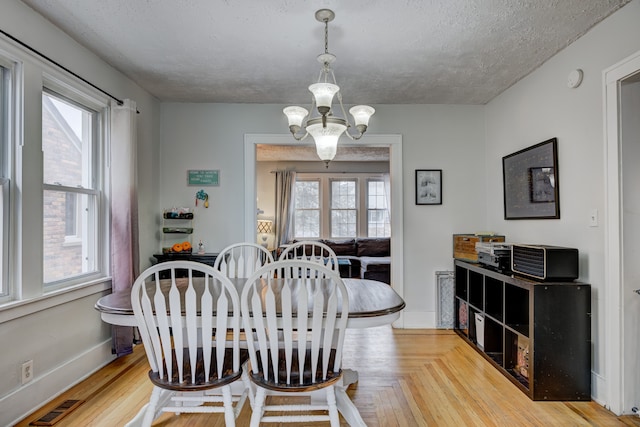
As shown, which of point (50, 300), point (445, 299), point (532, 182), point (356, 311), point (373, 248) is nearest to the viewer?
point (356, 311)

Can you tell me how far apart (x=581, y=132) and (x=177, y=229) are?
3622 mm

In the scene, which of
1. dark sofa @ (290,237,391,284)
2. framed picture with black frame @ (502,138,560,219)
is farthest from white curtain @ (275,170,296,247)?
framed picture with black frame @ (502,138,560,219)

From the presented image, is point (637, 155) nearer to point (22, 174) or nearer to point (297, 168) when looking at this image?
point (22, 174)

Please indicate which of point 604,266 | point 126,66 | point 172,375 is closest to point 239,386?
point 172,375

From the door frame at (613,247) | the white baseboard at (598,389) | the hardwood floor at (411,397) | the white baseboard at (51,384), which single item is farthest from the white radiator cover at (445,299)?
the white baseboard at (51,384)

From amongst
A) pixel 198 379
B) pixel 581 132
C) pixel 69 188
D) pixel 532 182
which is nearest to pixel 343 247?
pixel 532 182

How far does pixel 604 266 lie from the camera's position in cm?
232

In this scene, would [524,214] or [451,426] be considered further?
[524,214]

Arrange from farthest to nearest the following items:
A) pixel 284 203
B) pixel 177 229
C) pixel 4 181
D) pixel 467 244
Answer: pixel 284 203
pixel 177 229
pixel 467 244
pixel 4 181

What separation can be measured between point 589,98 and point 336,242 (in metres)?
5.36

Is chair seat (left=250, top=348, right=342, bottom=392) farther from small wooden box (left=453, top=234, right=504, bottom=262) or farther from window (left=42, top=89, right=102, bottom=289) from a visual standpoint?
small wooden box (left=453, top=234, right=504, bottom=262)

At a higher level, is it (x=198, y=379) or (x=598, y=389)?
(x=198, y=379)

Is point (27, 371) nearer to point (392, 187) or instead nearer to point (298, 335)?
point (298, 335)

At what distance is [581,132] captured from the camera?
101 inches
